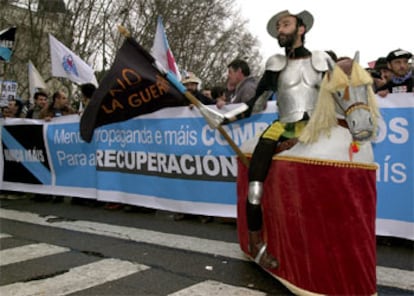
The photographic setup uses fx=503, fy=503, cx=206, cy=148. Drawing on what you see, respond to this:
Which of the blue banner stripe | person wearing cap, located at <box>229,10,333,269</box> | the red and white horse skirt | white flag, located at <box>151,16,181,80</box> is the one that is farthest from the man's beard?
the blue banner stripe

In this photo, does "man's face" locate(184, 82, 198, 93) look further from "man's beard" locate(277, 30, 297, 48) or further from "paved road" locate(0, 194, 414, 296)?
"man's beard" locate(277, 30, 297, 48)

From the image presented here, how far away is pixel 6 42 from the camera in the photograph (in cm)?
910

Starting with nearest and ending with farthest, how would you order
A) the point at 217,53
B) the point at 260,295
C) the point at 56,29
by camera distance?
1. the point at 260,295
2. the point at 56,29
3. the point at 217,53

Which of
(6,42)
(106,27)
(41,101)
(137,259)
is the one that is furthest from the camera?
(106,27)

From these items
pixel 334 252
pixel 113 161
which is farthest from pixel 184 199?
pixel 334 252

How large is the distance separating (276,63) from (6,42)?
6739 mm

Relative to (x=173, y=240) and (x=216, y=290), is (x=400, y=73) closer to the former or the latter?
(x=173, y=240)

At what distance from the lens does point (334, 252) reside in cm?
342

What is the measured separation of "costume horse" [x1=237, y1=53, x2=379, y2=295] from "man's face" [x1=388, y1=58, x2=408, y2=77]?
2516 mm

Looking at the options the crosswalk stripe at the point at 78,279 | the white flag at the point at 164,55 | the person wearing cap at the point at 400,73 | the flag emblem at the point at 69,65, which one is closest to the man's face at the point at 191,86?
the white flag at the point at 164,55

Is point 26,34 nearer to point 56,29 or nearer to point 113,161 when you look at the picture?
point 56,29

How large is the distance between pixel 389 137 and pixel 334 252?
213cm

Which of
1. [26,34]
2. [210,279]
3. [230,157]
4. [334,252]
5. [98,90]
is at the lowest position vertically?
[210,279]

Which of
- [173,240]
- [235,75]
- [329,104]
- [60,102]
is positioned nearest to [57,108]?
[60,102]
